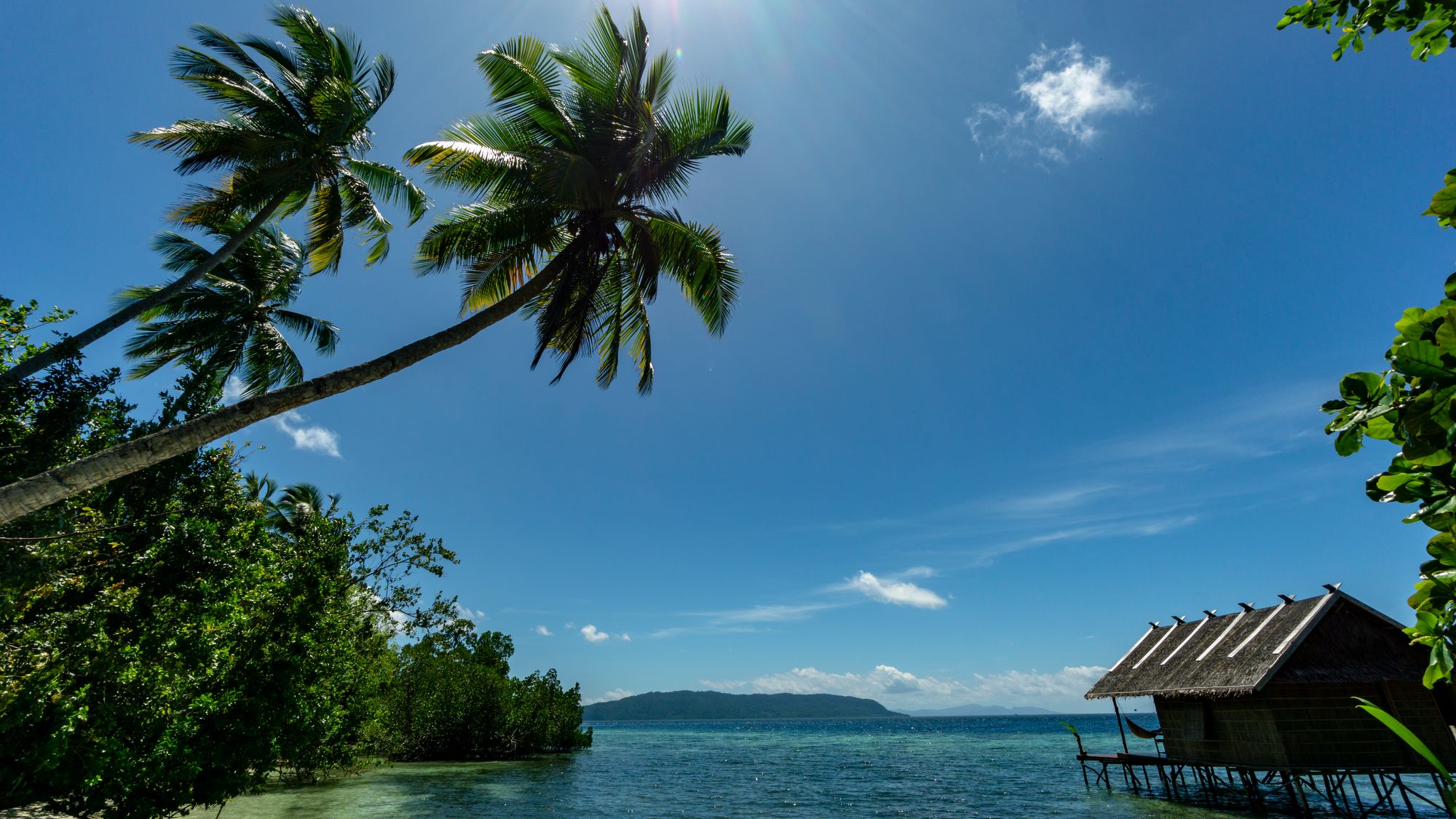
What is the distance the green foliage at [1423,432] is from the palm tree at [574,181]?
29.1ft

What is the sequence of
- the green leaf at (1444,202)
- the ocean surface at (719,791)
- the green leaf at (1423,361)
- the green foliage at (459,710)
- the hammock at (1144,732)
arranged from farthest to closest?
the green foliage at (459,710)
the hammock at (1144,732)
the ocean surface at (719,791)
the green leaf at (1444,202)
the green leaf at (1423,361)

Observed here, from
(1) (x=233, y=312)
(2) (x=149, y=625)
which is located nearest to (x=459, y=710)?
(1) (x=233, y=312)

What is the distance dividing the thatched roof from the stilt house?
0.10ft

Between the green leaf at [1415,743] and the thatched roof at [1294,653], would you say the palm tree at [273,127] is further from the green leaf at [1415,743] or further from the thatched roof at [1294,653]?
the thatched roof at [1294,653]

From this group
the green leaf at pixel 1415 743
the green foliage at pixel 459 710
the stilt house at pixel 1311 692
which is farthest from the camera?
Result: the green foliage at pixel 459 710

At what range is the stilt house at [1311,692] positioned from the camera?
633 inches

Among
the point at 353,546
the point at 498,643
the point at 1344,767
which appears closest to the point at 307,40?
the point at 353,546

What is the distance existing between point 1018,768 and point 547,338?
4364 cm

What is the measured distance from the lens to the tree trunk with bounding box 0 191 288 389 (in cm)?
905

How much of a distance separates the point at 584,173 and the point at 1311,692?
2181cm

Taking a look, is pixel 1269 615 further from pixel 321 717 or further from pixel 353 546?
pixel 353 546

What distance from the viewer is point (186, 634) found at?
384 inches

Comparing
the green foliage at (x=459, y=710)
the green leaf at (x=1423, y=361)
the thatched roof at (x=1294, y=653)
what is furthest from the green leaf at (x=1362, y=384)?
the green foliage at (x=459, y=710)

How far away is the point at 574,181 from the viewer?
9.02 m
